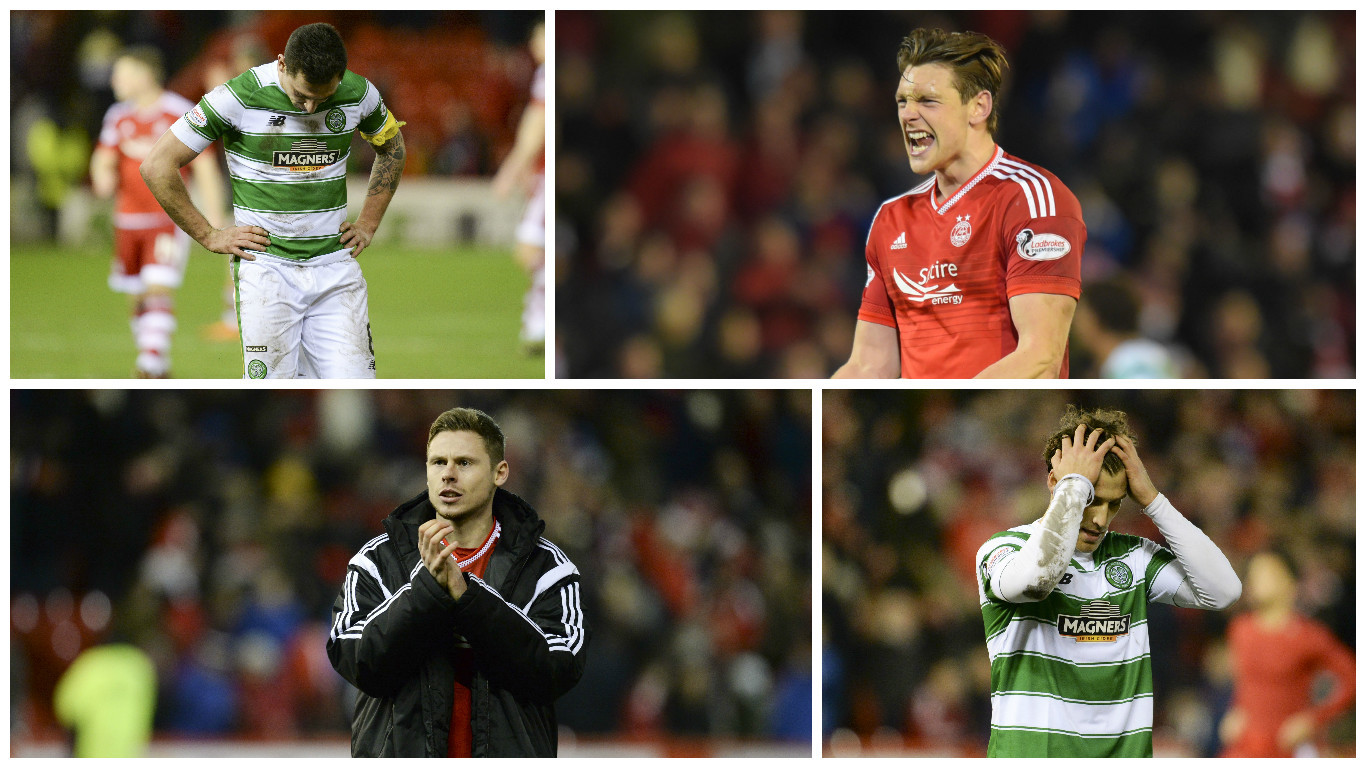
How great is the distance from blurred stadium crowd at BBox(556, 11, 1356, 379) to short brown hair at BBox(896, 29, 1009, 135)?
21.6 feet

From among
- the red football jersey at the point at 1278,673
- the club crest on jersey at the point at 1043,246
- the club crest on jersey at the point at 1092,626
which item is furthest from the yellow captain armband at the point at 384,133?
the red football jersey at the point at 1278,673

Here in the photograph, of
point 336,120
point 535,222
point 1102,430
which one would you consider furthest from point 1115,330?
point 535,222

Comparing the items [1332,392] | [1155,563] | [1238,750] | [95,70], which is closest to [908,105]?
[1155,563]

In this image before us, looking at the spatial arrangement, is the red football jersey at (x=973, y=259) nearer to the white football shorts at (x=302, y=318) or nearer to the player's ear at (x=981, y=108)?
the player's ear at (x=981, y=108)

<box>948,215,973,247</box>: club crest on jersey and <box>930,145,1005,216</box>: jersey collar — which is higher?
<box>930,145,1005,216</box>: jersey collar

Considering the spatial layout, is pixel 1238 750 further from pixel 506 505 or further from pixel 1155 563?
pixel 506 505

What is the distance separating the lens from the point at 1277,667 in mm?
7551

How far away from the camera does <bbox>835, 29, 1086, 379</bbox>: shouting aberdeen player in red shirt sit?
453cm

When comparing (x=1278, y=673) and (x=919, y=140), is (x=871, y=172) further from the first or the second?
(x=919, y=140)

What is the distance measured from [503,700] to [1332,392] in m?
10.3

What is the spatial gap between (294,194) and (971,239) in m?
2.38

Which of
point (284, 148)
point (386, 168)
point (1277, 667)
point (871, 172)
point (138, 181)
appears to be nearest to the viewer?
point (284, 148)

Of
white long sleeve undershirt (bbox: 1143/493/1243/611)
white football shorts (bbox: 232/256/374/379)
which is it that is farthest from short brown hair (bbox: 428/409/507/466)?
white long sleeve undershirt (bbox: 1143/493/1243/611)

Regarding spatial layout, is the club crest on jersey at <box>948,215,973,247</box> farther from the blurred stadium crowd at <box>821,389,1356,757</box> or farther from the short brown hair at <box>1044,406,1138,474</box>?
the blurred stadium crowd at <box>821,389,1356,757</box>
